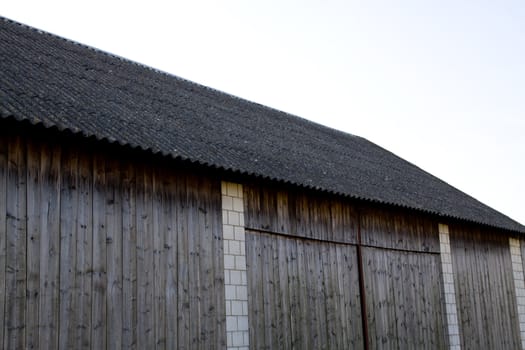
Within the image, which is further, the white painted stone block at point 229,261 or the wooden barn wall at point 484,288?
the wooden barn wall at point 484,288

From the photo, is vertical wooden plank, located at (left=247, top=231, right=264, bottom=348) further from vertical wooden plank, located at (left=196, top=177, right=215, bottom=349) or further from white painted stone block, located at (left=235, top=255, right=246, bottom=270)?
vertical wooden plank, located at (left=196, top=177, right=215, bottom=349)

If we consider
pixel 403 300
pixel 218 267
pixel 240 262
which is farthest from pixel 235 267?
pixel 403 300

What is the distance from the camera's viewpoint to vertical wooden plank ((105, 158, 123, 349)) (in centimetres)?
892

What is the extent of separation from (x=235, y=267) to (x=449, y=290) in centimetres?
686

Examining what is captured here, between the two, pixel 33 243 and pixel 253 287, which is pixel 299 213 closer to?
pixel 253 287

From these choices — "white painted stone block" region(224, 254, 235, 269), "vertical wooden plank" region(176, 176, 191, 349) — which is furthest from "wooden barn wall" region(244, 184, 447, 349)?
"vertical wooden plank" region(176, 176, 191, 349)

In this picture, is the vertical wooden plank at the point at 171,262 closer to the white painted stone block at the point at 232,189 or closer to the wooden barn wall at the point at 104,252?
the wooden barn wall at the point at 104,252

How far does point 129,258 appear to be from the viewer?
30.7 feet

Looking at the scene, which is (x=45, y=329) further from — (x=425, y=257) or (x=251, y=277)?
(x=425, y=257)

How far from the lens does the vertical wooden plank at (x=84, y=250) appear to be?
856 cm

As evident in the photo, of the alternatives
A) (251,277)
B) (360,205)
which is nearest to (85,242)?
(251,277)

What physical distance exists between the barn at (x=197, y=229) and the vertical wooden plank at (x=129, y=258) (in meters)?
0.02

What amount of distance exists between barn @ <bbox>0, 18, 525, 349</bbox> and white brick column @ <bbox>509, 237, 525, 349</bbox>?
113 centimetres

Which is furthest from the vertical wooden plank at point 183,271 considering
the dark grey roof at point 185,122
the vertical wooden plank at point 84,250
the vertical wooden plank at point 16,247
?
the vertical wooden plank at point 16,247
